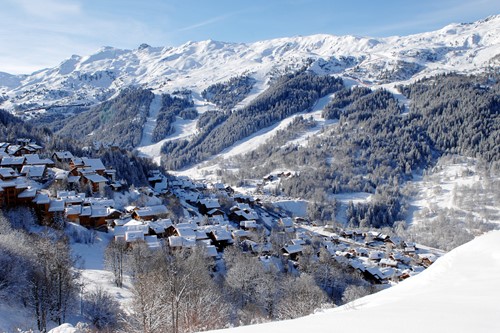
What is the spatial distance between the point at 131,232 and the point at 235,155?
149 meters

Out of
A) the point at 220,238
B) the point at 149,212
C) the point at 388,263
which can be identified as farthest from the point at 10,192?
the point at 388,263

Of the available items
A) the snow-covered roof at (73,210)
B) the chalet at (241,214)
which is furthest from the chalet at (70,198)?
the chalet at (241,214)

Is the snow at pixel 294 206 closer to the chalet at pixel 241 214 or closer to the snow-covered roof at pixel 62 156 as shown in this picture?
the chalet at pixel 241 214

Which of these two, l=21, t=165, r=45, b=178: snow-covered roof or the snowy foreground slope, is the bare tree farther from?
l=21, t=165, r=45, b=178: snow-covered roof

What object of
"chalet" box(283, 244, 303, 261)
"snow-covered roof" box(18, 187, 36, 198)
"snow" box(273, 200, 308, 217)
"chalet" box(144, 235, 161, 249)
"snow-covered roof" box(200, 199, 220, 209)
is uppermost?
"snow-covered roof" box(18, 187, 36, 198)

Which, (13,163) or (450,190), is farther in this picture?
(450,190)

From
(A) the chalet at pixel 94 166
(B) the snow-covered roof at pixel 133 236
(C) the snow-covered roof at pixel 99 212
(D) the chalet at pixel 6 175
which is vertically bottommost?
(B) the snow-covered roof at pixel 133 236

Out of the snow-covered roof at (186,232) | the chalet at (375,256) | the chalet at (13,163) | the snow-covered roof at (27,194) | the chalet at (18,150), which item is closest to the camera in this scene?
the snow-covered roof at (27,194)

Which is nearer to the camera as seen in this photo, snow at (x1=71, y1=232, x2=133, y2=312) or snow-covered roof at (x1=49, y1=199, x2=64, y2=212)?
snow at (x1=71, y1=232, x2=133, y2=312)

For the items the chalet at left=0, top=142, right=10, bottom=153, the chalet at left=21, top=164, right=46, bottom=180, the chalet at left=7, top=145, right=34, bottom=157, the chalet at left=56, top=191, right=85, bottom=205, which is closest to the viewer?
the chalet at left=56, top=191, right=85, bottom=205

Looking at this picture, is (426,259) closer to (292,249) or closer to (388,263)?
(388,263)

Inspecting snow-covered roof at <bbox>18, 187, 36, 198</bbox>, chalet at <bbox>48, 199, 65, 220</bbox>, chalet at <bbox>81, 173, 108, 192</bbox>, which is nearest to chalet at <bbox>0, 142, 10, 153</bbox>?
chalet at <bbox>81, 173, 108, 192</bbox>

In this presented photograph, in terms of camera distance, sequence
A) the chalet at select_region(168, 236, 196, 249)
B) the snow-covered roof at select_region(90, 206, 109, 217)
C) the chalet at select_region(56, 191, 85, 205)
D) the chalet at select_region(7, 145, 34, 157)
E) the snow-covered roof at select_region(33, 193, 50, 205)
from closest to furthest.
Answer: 1. the chalet at select_region(168, 236, 196, 249)
2. the snow-covered roof at select_region(33, 193, 50, 205)
3. the snow-covered roof at select_region(90, 206, 109, 217)
4. the chalet at select_region(56, 191, 85, 205)
5. the chalet at select_region(7, 145, 34, 157)

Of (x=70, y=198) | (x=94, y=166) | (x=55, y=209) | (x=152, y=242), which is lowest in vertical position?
(x=152, y=242)
